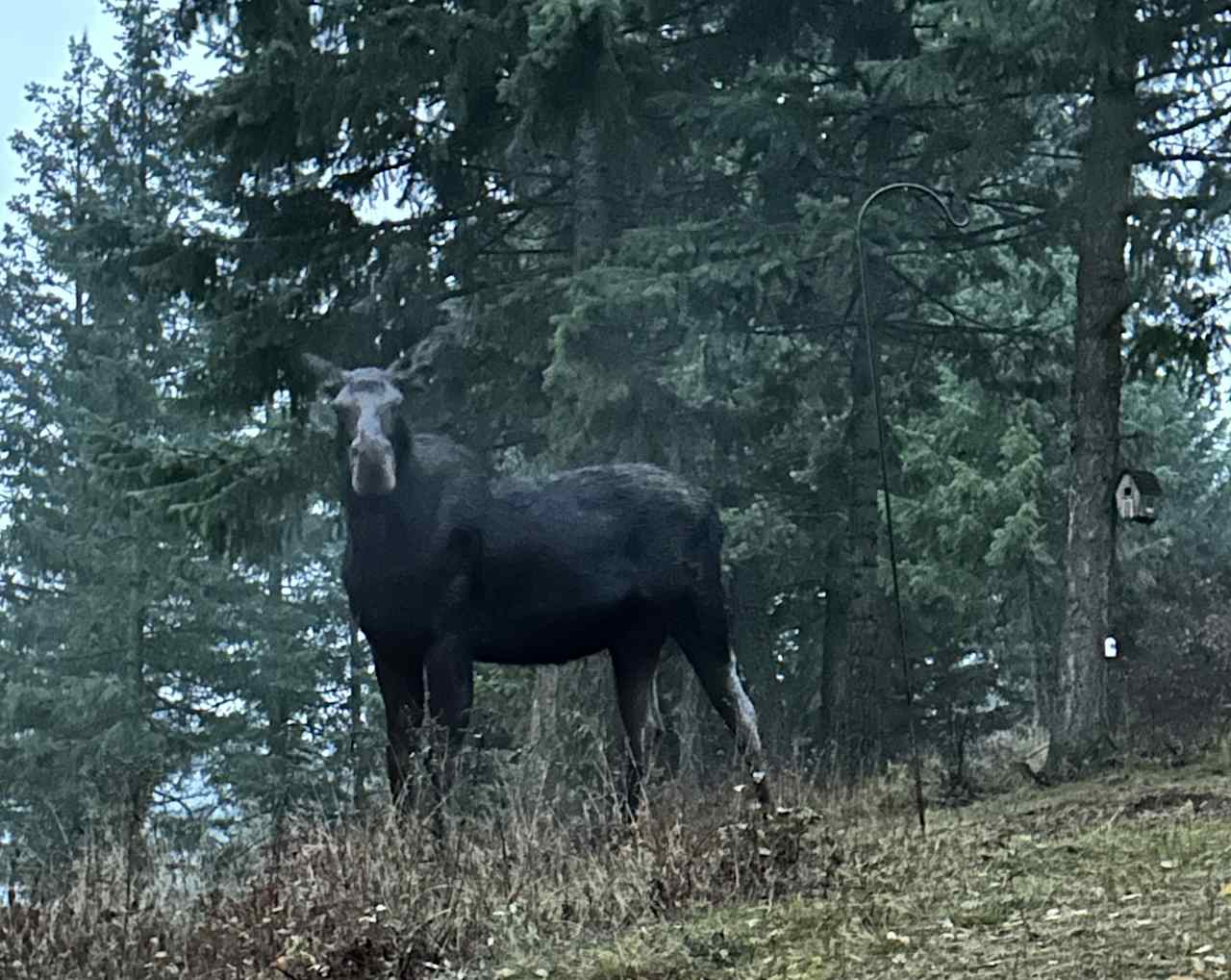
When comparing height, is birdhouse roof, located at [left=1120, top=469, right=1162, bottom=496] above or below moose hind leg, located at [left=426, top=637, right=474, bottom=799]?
above

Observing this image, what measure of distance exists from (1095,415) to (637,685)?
195 inches

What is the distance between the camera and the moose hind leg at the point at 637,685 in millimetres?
10945

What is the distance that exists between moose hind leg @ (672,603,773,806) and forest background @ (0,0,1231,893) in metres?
0.58

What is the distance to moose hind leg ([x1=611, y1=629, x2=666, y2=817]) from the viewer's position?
431 inches

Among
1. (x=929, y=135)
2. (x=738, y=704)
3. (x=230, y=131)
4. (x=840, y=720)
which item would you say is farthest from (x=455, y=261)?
(x=738, y=704)

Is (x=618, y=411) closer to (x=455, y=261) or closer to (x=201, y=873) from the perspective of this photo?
(x=455, y=261)

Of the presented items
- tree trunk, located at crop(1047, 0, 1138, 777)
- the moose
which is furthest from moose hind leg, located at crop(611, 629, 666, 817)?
tree trunk, located at crop(1047, 0, 1138, 777)

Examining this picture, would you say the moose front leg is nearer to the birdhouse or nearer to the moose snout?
the moose snout

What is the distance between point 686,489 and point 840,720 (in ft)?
20.1

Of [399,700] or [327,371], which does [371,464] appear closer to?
[327,371]

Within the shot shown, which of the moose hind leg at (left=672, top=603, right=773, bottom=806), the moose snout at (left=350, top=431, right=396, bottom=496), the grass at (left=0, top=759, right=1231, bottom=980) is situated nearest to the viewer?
the grass at (left=0, top=759, right=1231, bottom=980)

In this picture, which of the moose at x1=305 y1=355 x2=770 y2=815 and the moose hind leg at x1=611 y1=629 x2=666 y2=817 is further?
the moose hind leg at x1=611 y1=629 x2=666 y2=817

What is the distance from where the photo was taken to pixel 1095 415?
13828mm

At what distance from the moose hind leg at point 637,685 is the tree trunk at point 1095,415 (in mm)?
3842
